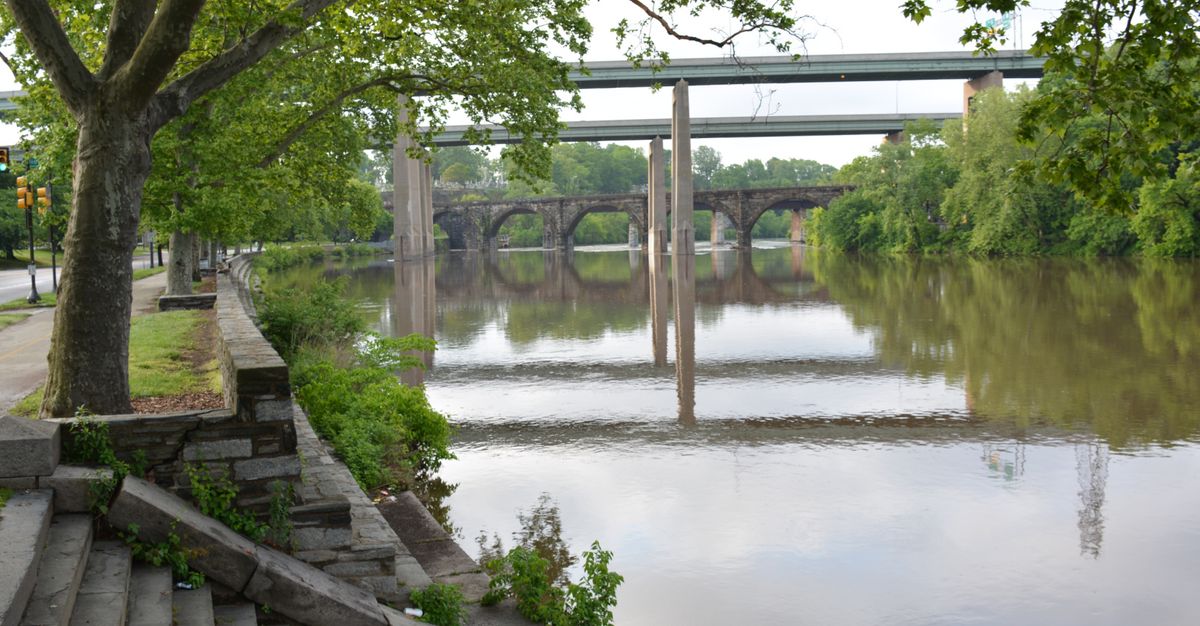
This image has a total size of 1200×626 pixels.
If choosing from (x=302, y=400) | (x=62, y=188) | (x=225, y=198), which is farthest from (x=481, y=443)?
(x=62, y=188)

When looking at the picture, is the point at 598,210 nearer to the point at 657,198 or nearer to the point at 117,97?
the point at 657,198

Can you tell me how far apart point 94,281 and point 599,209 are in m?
104

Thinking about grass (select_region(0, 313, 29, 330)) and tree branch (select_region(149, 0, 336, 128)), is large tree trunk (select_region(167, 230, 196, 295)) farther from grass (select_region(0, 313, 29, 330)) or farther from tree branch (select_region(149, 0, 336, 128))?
tree branch (select_region(149, 0, 336, 128))

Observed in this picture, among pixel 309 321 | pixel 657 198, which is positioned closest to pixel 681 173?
pixel 657 198

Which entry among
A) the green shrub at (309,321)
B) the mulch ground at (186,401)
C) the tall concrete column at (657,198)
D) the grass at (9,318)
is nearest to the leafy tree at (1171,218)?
the tall concrete column at (657,198)

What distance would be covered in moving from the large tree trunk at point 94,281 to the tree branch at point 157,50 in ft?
0.88

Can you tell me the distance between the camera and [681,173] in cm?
7300

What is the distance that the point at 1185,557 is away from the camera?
8430mm

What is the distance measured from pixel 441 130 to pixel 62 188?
126ft

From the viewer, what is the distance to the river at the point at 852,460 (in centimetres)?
803

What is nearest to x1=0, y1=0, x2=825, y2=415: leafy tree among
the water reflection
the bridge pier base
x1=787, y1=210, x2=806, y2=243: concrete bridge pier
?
the water reflection

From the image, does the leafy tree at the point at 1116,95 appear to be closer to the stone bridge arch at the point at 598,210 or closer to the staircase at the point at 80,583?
the staircase at the point at 80,583

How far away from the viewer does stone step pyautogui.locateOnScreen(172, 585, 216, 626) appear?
547 cm

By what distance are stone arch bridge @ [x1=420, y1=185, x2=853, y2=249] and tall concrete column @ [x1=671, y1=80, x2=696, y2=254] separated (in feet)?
96.3
